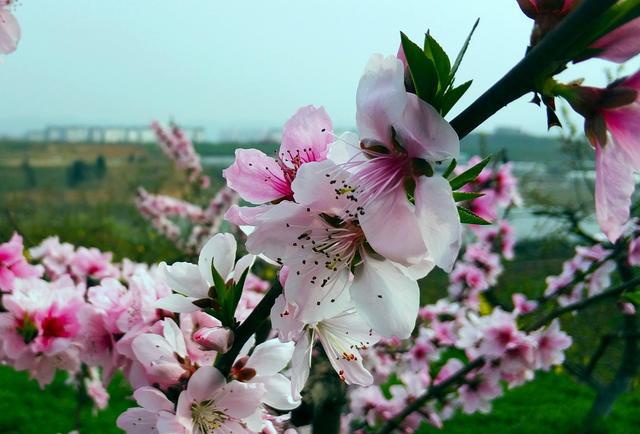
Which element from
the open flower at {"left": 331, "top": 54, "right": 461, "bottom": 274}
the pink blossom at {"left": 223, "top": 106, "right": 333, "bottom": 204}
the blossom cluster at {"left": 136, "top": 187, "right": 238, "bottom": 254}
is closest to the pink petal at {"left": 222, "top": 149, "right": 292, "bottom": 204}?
the pink blossom at {"left": 223, "top": 106, "right": 333, "bottom": 204}

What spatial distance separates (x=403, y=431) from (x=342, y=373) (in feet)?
6.14

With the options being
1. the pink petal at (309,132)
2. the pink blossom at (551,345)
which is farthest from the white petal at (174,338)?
the pink blossom at (551,345)

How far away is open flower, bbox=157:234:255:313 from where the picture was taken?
0.82 m

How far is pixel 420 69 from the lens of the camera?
1.75ft

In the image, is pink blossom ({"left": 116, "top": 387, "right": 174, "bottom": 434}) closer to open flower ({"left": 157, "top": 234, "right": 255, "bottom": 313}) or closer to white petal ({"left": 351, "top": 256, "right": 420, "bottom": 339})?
open flower ({"left": 157, "top": 234, "right": 255, "bottom": 313})

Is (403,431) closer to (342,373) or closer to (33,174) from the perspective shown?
(342,373)

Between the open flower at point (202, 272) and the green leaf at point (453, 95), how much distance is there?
0.35m

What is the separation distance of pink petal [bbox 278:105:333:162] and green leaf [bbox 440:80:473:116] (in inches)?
5.5

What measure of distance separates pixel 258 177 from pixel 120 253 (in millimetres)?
7693

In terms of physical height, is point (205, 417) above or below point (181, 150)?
above

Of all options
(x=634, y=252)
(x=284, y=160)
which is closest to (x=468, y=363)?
(x=634, y=252)

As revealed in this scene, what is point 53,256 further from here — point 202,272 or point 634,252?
point 634,252

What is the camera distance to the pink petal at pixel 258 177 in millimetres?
674

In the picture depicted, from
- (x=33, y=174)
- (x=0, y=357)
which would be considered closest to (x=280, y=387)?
(x=0, y=357)
